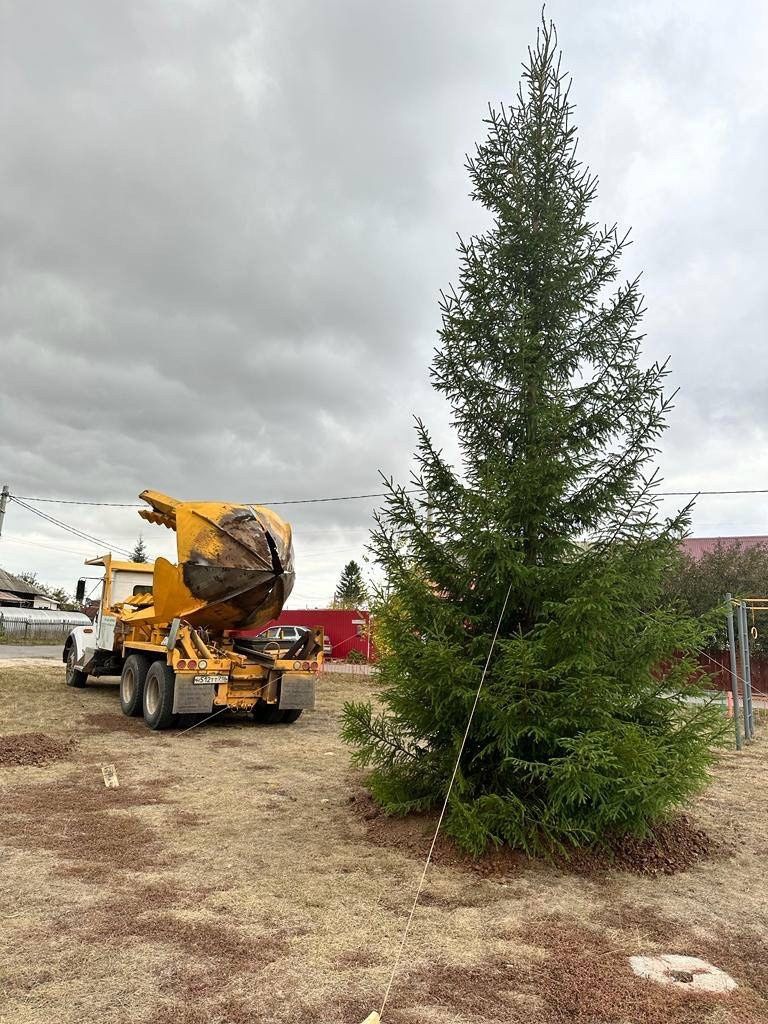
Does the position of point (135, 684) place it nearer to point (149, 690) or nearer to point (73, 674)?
point (149, 690)

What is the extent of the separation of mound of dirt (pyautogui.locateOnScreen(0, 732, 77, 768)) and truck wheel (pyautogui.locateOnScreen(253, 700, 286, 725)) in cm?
347

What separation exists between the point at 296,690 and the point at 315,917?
7.52 m

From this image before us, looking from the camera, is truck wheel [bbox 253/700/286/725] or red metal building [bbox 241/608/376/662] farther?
red metal building [bbox 241/608/376/662]

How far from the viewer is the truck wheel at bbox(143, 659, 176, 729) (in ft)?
34.9

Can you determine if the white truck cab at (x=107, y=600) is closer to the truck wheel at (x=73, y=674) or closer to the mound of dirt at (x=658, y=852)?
the truck wheel at (x=73, y=674)

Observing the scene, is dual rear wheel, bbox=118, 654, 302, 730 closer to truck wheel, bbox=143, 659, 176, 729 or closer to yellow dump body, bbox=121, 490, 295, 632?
truck wheel, bbox=143, 659, 176, 729

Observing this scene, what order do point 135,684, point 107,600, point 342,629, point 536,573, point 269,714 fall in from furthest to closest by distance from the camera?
point 342,629, point 107,600, point 269,714, point 135,684, point 536,573

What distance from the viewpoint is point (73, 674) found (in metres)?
16.3

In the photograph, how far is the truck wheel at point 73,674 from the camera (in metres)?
16.1

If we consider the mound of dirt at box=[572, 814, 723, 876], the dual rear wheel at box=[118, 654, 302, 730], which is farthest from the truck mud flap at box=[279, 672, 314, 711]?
the mound of dirt at box=[572, 814, 723, 876]

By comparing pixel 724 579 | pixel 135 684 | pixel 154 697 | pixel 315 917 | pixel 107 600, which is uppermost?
pixel 724 579

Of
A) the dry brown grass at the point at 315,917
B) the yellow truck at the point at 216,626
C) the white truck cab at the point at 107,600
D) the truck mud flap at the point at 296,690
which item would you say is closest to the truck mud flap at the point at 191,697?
the yellow truck at the point at 216,626

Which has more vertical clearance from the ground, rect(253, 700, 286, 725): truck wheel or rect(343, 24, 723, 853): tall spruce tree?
rect(343, 24, 723, 853): tall spruce tree

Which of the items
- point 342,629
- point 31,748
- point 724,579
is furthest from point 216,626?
point 724,579
